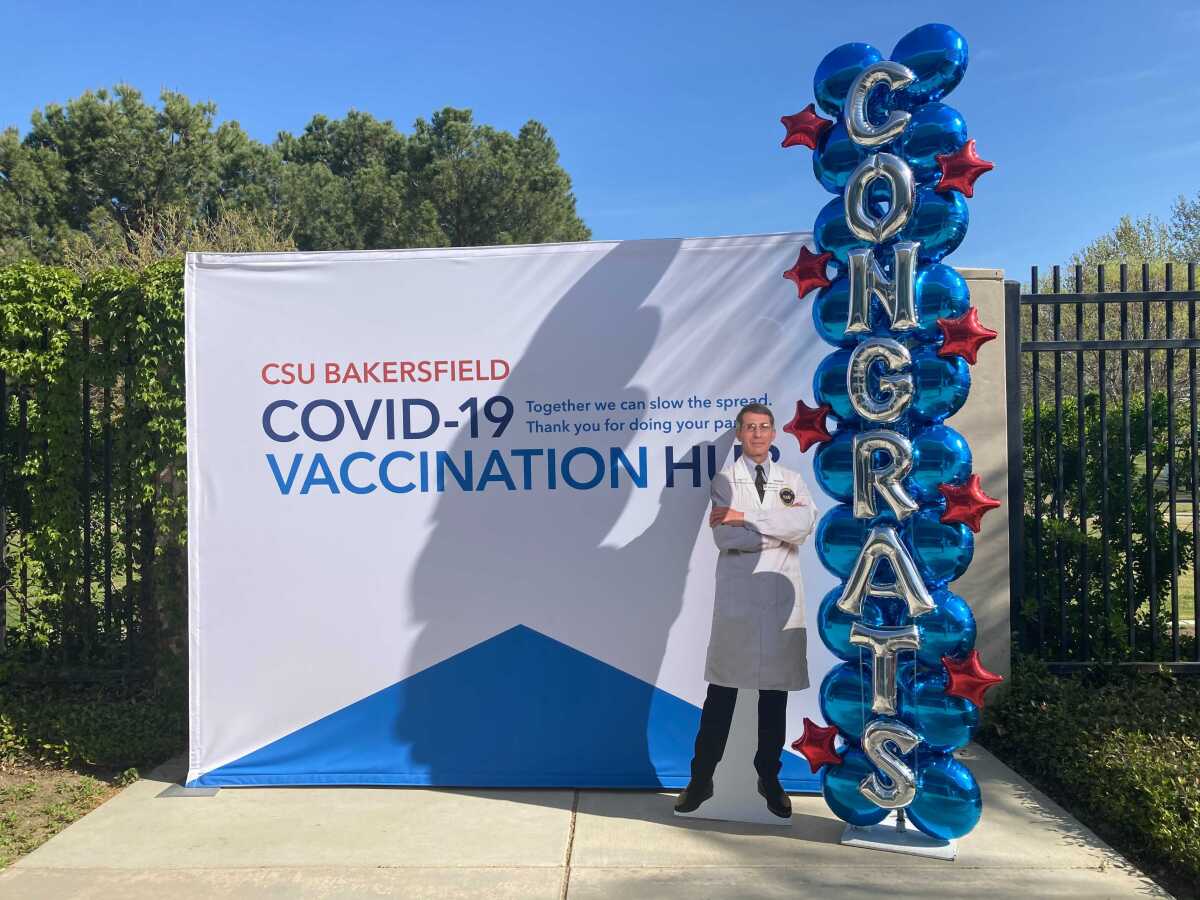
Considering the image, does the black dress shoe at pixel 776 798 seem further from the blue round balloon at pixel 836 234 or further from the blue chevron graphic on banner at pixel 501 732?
the blue round balloon at pixel 836 234

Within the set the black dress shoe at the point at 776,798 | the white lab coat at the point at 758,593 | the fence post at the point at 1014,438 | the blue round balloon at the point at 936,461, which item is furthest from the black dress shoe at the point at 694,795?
the fence post at the point at 1014,438

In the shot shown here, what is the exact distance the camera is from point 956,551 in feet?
12.7

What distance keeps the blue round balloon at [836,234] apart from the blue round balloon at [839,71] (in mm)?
392

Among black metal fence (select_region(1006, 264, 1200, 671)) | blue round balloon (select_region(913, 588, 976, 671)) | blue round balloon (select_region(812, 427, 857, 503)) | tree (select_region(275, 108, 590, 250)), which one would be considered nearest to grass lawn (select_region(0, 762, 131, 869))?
blue round balloon (select_region(812, 427, 857, 503))

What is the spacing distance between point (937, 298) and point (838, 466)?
751 millimetres

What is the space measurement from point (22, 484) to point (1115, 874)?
234 inches

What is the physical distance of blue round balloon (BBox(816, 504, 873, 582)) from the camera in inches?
156

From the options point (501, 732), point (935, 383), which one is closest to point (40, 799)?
point (501, 732)

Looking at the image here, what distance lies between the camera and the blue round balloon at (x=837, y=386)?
13.1 feet

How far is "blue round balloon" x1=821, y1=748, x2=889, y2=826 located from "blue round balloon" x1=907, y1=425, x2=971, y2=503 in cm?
109

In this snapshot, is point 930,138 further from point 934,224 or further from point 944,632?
point 944,632

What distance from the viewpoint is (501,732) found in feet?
15.9

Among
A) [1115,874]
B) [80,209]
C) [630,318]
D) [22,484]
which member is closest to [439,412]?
[630,318]

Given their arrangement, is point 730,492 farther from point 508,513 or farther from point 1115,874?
point 1115,874
